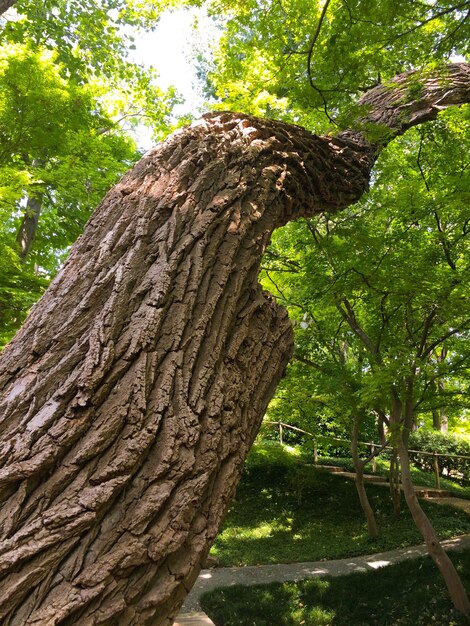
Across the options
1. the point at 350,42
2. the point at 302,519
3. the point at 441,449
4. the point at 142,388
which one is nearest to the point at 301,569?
the point at 302,519

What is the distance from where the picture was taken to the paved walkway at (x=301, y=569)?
8.28 m

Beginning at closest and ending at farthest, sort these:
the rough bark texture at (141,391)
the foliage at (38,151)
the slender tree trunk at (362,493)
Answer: the rough bark texture at (141,391), the foliage at (38,151), the slender tree trunk at (362,493)

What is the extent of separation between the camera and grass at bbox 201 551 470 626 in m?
6.29

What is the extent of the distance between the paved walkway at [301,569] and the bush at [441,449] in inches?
271

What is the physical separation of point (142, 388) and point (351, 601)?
7.24 m

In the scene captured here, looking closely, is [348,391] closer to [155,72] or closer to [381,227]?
[381,227]

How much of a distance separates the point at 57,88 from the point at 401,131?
17.7ft

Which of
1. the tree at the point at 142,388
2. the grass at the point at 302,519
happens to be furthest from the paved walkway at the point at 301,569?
the tree at the point at 142,388

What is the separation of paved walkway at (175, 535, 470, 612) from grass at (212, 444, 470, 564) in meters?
0.35

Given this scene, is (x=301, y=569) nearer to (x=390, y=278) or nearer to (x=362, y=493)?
(x=362, y=493)

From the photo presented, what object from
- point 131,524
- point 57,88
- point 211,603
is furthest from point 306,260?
point 131,524

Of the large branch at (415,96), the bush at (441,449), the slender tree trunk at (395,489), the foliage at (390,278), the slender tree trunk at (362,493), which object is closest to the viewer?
the large branch at (415,96)

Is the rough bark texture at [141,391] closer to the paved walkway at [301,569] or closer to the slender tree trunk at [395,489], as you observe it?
the paved walkway at [301,569]

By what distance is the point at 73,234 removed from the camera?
26.7 ft
